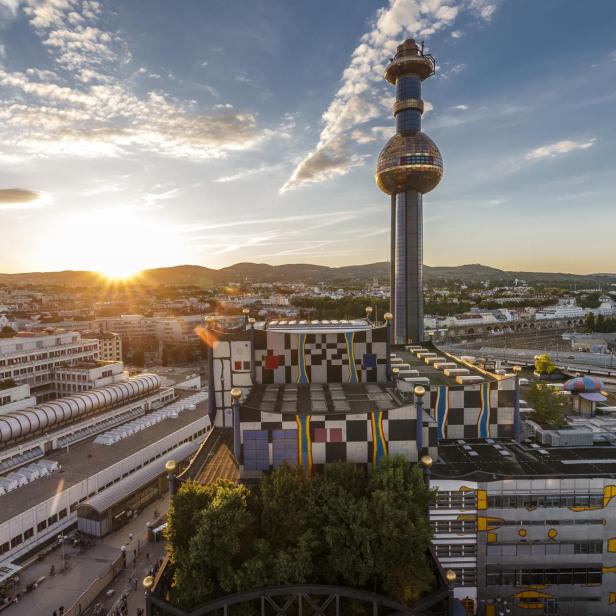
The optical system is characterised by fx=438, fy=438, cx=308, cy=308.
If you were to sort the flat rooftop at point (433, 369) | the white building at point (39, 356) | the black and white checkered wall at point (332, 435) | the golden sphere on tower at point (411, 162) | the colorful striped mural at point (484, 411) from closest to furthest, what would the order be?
the black and white checkered wall at point (332, 435) → the colorful striped mural at point (484, 411) → the flat rooftop at point (433, 369) → the white building at point (39, 356) → the golden sphere on tower at point (411, 162)

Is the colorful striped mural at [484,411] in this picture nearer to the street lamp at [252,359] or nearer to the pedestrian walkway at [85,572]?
the street lamp at [252,359]

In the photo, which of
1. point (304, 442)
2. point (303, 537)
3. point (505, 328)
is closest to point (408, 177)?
point (304, 442)

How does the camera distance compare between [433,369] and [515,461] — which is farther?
[433,369]

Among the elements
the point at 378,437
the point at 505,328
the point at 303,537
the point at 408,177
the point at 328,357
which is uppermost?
the point at 408,177

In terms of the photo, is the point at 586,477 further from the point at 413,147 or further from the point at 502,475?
the point at 413,147

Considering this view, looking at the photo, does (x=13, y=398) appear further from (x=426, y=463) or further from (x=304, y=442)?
(x=426, y=463)

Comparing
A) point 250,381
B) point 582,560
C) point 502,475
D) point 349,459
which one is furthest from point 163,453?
point 582,560

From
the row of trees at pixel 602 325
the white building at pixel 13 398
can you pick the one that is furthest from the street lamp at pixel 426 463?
the row of trees at pixel 602 325
